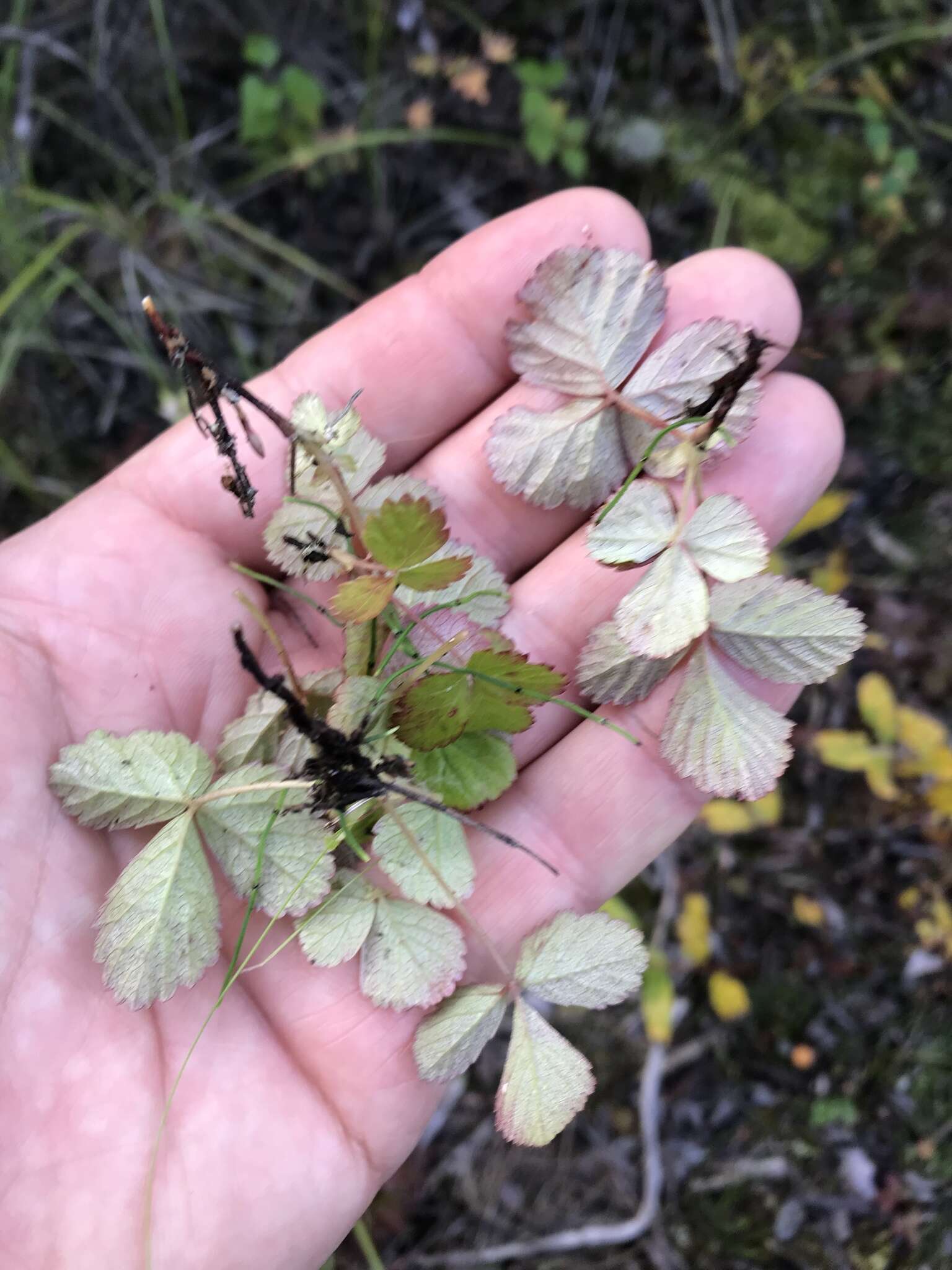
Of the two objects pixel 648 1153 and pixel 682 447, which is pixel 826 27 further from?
pixel 648 1153

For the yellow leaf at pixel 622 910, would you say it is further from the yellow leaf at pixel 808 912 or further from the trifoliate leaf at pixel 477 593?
the trifoliate leaf at pixel 477 593

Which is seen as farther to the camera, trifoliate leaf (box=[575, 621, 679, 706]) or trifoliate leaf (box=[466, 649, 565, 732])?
trifoliate leaf (box=[575, 621, 679, 706])

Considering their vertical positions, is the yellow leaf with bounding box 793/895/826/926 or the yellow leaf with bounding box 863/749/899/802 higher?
the yellow leaf with bounding box 863/749/899/802

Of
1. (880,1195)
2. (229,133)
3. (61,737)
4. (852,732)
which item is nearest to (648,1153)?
(880,1195)

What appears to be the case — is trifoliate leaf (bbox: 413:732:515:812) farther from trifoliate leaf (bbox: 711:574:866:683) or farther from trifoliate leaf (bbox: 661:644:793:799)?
trifoliate leaf (bbox: 711:574:866:683)

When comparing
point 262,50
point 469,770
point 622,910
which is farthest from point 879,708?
point 262,50

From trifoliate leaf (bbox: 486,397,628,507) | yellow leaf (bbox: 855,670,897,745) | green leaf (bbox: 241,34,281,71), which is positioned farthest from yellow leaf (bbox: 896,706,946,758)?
green leaf (bbox: 241,34,281,71)
